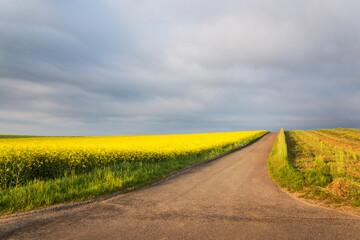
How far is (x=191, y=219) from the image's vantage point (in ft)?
17.0

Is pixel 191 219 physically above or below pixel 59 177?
below

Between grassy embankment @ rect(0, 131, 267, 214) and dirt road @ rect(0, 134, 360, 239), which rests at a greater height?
grassy embankment @ rect(0, 131, 267, 214)

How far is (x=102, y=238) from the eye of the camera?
A: 14.0 ft

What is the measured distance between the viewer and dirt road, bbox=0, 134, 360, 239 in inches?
176

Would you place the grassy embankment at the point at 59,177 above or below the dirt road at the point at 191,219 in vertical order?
above

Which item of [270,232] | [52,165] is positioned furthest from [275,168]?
[52,165]

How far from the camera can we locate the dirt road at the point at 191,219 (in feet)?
14.6

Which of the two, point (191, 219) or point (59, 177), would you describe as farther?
point (59, 177)

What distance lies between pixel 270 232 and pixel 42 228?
535 centimetres

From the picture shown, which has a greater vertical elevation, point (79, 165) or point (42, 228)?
point (79, 165)

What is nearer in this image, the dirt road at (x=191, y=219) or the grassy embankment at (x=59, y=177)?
the dirt road at (x=191, y=219)

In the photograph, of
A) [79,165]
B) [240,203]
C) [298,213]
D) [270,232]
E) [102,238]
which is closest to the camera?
[102,238]

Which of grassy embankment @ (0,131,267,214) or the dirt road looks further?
grassy embankment @ (0,131,267,214)

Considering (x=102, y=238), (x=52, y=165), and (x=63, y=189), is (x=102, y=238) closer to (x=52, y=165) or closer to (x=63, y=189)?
(x=63, y=189)
